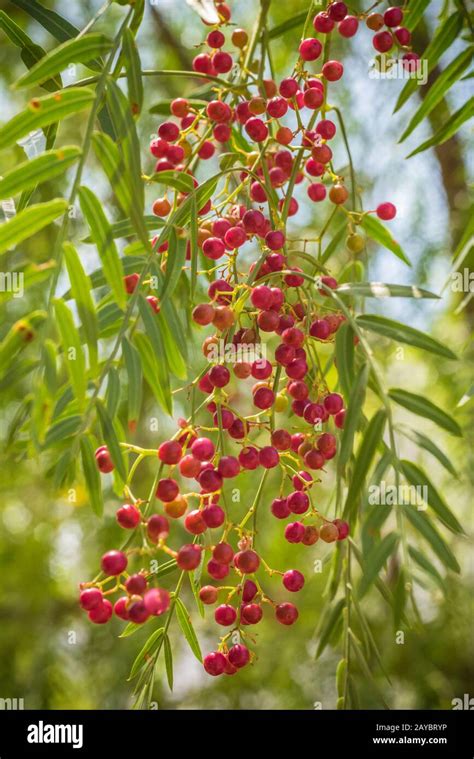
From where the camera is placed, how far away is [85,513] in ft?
7.48

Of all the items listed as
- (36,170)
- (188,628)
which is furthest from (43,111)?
(188,628)

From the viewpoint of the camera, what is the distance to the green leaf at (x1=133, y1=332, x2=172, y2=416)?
1.71ft

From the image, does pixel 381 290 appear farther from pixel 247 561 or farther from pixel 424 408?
pixel 247 561

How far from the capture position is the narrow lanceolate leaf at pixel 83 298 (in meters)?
0.46

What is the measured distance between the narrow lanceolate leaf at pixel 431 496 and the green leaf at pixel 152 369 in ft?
0.59

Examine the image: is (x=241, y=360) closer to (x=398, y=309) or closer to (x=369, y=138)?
(x=398, y=309)

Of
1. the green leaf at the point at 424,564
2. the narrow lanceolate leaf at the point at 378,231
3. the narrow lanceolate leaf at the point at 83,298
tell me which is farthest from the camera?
the narrow lanceolate leaf at the point at 378,231

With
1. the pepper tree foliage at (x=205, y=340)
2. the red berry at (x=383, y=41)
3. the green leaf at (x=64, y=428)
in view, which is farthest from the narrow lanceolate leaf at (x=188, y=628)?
the red berry at (x=383, y=41)

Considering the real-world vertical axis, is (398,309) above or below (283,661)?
above

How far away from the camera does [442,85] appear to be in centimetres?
79

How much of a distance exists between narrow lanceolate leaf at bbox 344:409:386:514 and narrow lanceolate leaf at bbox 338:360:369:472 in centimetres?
2

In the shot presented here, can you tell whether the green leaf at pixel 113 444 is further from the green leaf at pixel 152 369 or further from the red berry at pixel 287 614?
the red berry at pixel 287 614
